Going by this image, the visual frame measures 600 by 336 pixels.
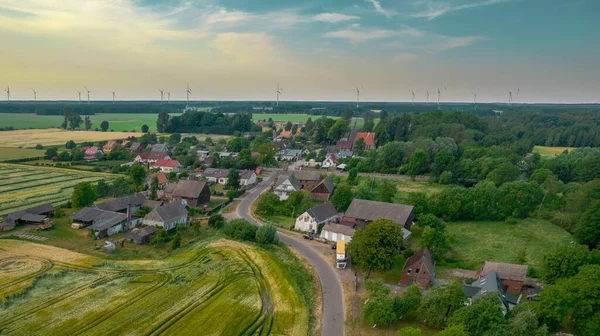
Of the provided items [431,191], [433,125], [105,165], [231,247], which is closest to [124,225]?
[231,247]

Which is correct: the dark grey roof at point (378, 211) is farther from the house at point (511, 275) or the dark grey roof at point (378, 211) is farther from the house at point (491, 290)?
the house at point (491, 290)

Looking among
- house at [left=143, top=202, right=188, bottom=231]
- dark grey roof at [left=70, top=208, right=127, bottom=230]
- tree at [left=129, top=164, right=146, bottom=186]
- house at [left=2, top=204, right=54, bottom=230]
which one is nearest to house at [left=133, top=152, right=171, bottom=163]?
tree at [left=129, top=164, right=146, bottom=186]

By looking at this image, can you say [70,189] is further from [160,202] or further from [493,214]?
[493,214]

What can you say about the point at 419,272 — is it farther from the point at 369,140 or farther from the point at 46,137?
the point at 46,137

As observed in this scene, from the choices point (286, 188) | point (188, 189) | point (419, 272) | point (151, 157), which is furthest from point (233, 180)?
point (419, 272)

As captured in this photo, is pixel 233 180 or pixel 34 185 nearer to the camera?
pixel 34 185

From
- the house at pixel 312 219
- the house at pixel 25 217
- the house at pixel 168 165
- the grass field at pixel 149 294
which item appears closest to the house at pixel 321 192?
the house at pixel 312 219
